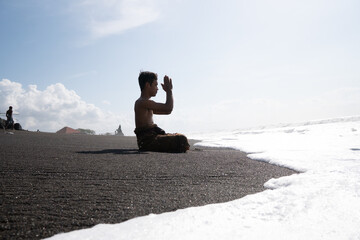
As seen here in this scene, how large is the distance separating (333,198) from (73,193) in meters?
1.44

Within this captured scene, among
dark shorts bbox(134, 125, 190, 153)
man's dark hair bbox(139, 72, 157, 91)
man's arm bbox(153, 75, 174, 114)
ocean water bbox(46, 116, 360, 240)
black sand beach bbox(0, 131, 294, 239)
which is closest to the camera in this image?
ocean water bbox(46, 116, 360, 240)

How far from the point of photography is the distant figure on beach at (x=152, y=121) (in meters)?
3.82

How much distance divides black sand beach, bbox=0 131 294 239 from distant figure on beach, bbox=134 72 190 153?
1.22m

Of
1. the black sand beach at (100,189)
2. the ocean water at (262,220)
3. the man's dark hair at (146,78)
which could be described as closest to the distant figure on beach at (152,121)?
the man's dark hair at (146,78)

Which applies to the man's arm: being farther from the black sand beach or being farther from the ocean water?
the ocean water

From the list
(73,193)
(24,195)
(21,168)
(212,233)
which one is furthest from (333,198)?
(21,168)

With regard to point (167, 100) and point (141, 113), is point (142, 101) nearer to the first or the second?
point (141, 113)

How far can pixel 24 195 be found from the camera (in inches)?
58.1

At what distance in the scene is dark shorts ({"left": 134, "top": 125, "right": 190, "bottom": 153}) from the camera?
3792 millimetres

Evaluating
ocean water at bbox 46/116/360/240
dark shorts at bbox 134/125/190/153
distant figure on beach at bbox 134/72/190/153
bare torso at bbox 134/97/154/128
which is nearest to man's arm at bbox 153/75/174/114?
distant figure on beach at bbox 134/72/190/153

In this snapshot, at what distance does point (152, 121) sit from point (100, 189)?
102 inches

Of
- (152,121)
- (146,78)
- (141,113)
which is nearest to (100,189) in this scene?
(141,113)

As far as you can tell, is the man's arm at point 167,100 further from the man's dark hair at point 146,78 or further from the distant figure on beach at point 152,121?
the man's dark hair at point 146,78

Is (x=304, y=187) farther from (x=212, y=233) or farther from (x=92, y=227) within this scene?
(x=92, y=227)
